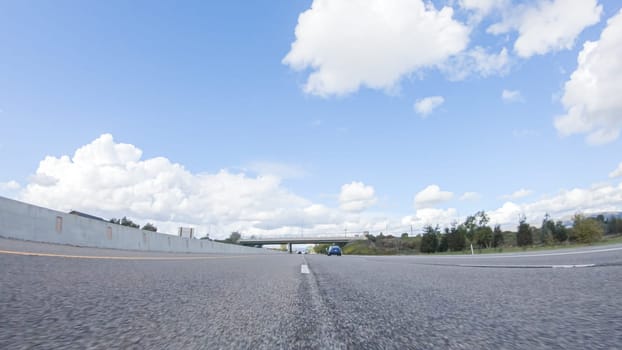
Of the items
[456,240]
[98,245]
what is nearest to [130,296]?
[98,245]

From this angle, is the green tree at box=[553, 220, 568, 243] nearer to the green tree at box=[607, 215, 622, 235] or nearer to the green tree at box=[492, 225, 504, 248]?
the green tree at box=[492, 225, 504, 248]

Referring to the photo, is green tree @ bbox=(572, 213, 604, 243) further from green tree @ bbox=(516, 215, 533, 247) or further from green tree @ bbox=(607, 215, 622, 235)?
green tree @ bbox=(607, 215, 622, 235)

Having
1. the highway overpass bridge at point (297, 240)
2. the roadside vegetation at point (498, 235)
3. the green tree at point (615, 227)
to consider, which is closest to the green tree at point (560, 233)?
the roadside vegetation at point (498, 235)

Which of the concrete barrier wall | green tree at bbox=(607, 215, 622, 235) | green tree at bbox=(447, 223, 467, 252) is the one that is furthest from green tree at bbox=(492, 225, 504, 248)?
the concrete barrier wall

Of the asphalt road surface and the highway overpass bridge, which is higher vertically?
the asphalt road surface

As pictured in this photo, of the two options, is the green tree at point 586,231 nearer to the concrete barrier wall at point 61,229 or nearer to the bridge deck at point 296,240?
the bridge deck at point 296,240

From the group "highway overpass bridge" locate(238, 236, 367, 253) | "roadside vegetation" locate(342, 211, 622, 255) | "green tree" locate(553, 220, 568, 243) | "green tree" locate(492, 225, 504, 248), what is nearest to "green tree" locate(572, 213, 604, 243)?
"roadside vegetation" locate(342, 211, 622, 255)

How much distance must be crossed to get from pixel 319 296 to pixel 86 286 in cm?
147

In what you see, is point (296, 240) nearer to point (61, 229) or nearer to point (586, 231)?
point (586, 231)

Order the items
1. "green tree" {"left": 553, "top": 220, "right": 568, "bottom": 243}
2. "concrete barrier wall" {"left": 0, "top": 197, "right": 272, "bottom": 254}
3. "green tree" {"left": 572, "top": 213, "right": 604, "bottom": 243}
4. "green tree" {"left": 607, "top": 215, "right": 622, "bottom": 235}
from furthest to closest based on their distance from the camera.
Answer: "green tree" {"left": 607, "top": 215, "right": 622, "bottom": 235} < "green tree" {"left": 553, "top": 220, "right": 568, "bottom": 243} < "green tree" {"left": 572, "top": 213, "right": 604, "bottom": 243} < "concrete barrier wall" {"left": 0, "top": 197, "right": 272, "bottom": 254}

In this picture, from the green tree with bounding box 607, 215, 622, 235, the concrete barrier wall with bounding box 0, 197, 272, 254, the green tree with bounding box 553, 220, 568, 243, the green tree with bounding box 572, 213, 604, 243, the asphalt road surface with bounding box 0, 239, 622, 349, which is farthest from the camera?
the green tree with bounding box 607, 215, 622, 235

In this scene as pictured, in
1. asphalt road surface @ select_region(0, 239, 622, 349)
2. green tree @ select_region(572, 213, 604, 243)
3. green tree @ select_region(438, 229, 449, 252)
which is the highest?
asphalt road surface @ select_region(0, 239, 622, 349)

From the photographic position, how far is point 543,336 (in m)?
1.14

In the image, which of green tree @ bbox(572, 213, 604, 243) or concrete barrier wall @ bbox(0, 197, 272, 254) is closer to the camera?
concrete barrier wall @ bbox(0, 197, 272, 254)
